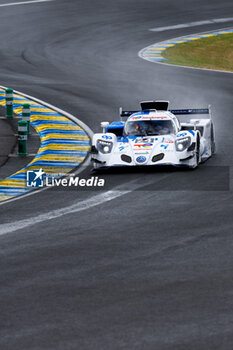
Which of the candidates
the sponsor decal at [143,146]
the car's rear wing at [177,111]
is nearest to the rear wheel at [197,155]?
the sponsor decal at [143,146]

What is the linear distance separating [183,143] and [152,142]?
2.65ft

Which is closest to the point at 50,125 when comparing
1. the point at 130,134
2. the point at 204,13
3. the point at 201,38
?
the point at 130,134

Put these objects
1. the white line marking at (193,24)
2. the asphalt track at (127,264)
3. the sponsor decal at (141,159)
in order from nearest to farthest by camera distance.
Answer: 1. the asphalt track at (127,264)
2. the sponsor decal at (141,159)
3. the white line marking at (193,24)

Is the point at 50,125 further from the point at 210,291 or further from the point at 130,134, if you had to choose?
the point at 210,291

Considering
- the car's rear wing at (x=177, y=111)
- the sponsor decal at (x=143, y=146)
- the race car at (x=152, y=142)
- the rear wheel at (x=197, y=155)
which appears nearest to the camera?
the race car at (x=152, y=142)

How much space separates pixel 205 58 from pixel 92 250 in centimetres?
3240

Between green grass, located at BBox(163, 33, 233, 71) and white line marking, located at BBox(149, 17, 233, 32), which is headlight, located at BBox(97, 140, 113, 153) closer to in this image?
green grass, located at BBox(163, 33, 233, 71)

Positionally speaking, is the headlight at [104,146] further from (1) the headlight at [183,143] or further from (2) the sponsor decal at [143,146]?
(1) the headlight at [183,143]

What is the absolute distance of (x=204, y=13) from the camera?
55688 mm

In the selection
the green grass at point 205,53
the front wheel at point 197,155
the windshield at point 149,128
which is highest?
the windshield at point 149,128

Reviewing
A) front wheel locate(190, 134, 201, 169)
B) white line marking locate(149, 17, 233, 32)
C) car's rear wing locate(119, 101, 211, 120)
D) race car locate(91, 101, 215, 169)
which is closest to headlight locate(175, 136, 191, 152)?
race car locate(91, 101, 215, 169)

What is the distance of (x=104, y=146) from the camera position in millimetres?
20578

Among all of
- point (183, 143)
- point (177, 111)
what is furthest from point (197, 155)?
point (177, 111)

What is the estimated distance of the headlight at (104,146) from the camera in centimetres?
2047
